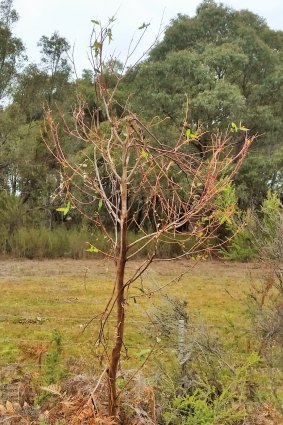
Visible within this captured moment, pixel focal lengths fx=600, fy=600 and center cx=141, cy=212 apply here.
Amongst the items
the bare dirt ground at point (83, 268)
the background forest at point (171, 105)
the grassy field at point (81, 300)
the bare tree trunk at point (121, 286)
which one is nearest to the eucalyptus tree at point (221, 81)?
the background forest at point (171, 105)

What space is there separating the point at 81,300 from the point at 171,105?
31.9 feet

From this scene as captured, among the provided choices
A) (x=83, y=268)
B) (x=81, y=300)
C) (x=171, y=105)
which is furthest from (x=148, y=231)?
(x=81, y=300)

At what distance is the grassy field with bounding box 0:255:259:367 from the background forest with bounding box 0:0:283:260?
6.27 ft

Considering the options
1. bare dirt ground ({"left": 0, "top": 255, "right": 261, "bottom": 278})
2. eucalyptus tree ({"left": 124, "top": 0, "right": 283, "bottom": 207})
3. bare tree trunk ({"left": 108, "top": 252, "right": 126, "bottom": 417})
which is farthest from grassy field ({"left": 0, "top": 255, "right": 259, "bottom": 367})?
eucalyptus tree ({"left": 124, "top": 0, "right": 283, "bottom": 207})

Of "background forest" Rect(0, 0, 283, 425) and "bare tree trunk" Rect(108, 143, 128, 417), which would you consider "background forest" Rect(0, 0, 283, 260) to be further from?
Result: "bare tree trunk" Rect(108, 143, 128, 417)

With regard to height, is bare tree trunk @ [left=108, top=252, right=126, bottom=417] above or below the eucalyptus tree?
below

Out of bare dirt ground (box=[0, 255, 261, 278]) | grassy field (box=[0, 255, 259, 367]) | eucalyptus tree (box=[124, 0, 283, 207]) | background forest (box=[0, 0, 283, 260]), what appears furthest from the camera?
eucalyptus tree (box=[124, 0, 283, 207])

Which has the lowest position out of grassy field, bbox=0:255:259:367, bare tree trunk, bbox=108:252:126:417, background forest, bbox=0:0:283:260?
grassy field, bbox=0:255:259:367

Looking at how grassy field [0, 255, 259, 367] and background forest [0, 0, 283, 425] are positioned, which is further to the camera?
grassy field [0, 255, 259, 367]

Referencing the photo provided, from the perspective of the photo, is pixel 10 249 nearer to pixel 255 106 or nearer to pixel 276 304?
pixel 255 106

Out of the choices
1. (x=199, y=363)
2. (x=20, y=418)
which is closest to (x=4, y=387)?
(x=20, y=418)

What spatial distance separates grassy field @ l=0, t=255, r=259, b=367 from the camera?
6.26 metres

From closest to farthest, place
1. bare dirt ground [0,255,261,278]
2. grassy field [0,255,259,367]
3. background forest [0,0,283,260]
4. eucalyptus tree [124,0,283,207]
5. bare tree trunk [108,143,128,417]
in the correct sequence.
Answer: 1. bare tree trunk [108,143,128,417]
2. grassy field [0,255,259,367]
3. bare dirt ground [0,255,261,278]
4. background forest [0,0,283,260]
5. eucalyptus tree [124,0,283,207]

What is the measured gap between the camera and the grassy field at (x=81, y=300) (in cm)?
626
